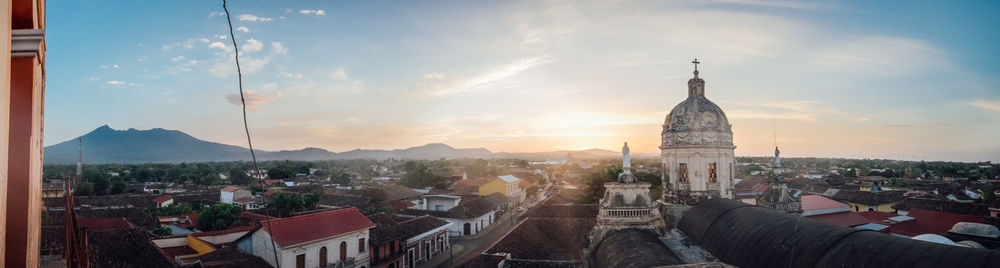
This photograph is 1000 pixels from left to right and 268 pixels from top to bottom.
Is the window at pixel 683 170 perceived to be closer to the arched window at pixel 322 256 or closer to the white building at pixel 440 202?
the arched window at pixel 322 256

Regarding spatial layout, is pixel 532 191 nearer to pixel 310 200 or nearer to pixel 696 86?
pixel 310 200

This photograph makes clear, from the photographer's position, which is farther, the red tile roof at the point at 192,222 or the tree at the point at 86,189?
the tree at the point at 86,189

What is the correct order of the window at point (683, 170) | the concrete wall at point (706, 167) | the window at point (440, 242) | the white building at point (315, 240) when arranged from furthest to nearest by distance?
the window at point (440, 242), the white building at point (315, 240), the window at point (683, 170), the concrete wall at point (706, 167)

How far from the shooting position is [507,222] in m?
44.1

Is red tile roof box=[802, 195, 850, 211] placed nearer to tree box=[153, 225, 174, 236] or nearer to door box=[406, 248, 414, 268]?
door box=[406, 248, 414, 268]

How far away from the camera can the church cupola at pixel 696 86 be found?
20125 millimetres

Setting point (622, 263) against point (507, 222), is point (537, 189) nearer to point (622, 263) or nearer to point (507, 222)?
point (507, 222)

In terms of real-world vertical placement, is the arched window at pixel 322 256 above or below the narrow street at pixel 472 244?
above

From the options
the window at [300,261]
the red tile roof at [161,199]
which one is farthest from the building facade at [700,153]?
the red tile roof at [161,199]

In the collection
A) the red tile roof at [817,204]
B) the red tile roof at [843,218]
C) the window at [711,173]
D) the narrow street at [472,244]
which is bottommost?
the narrow street at [472,244]

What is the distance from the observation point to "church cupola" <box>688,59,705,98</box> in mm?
20125

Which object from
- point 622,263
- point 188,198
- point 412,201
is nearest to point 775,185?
point 622,263

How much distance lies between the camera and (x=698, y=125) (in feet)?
62.8

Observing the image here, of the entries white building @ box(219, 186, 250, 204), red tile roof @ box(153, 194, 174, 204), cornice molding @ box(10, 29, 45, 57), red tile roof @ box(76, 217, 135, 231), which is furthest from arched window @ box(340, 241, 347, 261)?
white building @ box(219, 186, 250, 204)
